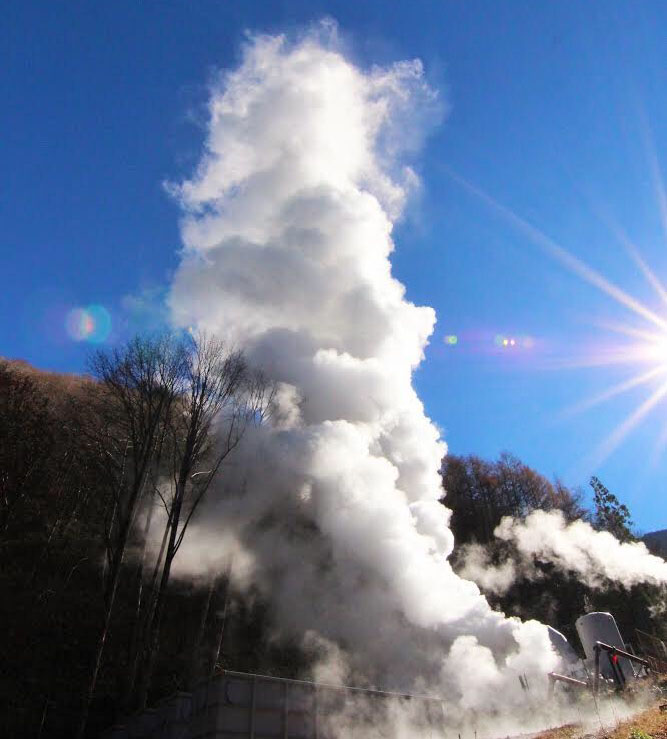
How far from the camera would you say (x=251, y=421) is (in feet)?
65.6

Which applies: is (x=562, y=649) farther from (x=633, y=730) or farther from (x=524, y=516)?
(x=524, y=516)

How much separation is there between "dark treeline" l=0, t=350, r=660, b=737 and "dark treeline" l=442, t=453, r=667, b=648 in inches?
605

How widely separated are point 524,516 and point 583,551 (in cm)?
853

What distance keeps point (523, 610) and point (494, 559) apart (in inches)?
143

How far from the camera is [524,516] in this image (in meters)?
37.6

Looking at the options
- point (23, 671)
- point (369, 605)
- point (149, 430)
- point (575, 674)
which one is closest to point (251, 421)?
point (149, 430)

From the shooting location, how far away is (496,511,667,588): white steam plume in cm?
2673

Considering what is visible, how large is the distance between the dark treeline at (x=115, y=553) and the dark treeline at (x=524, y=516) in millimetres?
15371

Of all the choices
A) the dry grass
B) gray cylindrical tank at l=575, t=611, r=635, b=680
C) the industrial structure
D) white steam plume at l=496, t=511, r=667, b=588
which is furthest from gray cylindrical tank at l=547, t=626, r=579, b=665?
white steam plume at l=496, t=511, r=667, b=588

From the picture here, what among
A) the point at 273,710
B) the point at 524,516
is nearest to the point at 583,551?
the point at 524,516

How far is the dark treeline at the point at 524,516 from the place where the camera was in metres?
29.1

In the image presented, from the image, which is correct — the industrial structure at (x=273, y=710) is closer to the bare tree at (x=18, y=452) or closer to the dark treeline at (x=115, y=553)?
the dark treeline at (x=115, y=553)

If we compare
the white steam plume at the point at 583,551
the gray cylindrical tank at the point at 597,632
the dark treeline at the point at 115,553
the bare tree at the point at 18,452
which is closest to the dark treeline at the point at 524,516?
the white steam plume at the point at 583,551

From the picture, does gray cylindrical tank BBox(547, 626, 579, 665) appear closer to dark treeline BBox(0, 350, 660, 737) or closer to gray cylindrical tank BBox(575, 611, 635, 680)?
gray cylindrical tank BBox(575, 611, 635, 680)
